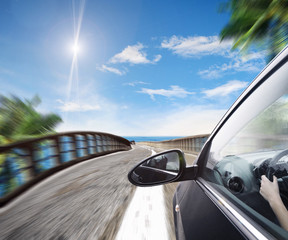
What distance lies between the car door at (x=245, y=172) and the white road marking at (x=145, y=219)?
35.3 inches

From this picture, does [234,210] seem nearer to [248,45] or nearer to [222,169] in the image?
[222,169]

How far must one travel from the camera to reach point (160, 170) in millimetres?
1577

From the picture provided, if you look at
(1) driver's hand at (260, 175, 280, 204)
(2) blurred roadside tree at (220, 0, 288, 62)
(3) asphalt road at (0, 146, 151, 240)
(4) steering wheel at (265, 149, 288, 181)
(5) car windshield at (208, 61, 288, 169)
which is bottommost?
(3) asphalt road at (0, 146, 151, 240)

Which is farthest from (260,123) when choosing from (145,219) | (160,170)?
(145,219)

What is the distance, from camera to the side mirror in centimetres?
139

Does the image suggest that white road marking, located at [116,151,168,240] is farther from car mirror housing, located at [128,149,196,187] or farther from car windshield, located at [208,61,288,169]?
car windshield, located at [208,61,288,169]

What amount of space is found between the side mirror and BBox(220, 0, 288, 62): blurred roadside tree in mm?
12274

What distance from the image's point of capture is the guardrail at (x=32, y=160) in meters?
3.91

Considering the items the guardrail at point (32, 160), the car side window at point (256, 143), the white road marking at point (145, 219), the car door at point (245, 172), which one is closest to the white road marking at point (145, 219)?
the white road marking at point (145, 219)

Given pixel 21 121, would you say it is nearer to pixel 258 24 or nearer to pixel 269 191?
pixel 269 191

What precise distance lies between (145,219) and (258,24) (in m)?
15.3

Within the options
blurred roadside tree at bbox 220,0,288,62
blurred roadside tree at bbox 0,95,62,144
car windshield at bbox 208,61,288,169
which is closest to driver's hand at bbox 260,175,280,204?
car windshield at bbox 208,61,288,169

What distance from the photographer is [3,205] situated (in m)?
3.43

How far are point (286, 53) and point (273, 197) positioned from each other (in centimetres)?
64
